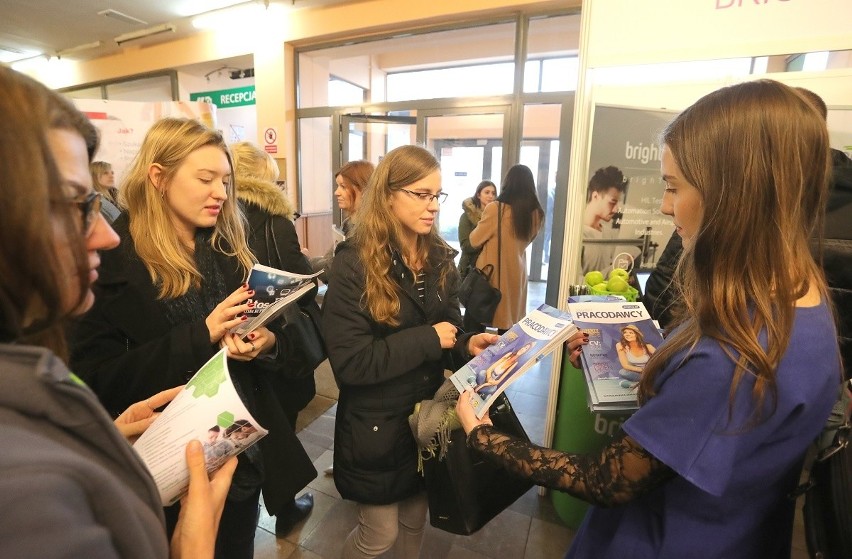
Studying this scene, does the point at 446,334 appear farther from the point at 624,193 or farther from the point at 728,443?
the point at 624,193

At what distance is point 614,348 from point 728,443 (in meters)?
0.51

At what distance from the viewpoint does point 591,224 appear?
2150 millimetres

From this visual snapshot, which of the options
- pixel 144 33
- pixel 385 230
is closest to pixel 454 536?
pixel 385 230

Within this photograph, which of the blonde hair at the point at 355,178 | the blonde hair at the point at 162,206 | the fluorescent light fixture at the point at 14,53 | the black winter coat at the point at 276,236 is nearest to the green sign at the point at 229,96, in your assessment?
the fluorescent light fixture at the point at 14,53

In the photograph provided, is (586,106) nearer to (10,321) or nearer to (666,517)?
(666,517)

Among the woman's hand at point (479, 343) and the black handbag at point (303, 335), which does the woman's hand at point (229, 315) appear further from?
the woman's hand at point (479, 343)

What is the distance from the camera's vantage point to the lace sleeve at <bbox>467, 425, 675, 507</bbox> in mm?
820

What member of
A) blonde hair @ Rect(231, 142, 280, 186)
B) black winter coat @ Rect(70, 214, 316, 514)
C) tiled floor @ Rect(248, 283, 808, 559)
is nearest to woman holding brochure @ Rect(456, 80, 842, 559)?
black winter coat @ Rect(70, 214, 316, 514)

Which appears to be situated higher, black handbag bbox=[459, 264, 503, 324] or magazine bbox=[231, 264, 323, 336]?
magazine bbox=[231, 264, 323, 336]

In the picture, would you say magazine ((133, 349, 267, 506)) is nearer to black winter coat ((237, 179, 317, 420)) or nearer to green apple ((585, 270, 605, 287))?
black winter coat ((237, 179, 317, 420))

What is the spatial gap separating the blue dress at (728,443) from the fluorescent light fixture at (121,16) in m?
7.60

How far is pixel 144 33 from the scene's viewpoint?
20.7 ft

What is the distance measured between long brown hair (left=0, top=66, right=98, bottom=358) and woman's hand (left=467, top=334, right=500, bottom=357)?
1.19 m

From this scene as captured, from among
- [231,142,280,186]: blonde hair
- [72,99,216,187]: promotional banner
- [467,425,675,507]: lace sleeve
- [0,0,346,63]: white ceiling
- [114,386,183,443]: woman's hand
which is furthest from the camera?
[0,0,346,63]: white ceiling
